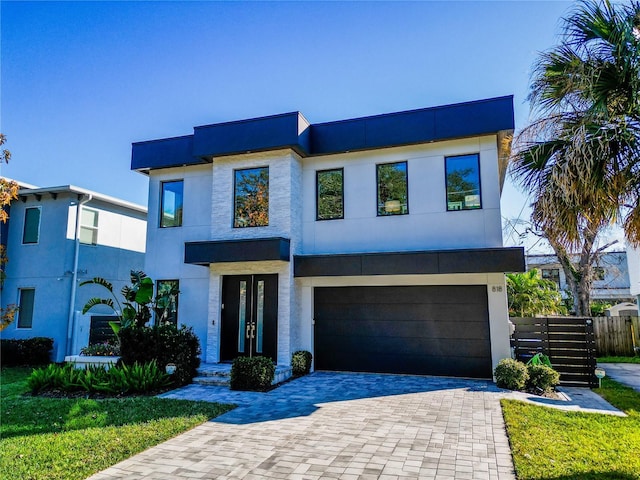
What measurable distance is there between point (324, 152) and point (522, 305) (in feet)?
37.3

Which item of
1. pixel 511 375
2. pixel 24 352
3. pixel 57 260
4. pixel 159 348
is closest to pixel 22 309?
pixel 24 352

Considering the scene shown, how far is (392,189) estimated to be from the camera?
12.1 metres

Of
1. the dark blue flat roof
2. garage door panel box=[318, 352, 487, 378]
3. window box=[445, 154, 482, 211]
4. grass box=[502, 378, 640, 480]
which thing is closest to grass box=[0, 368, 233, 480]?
garage door panel box=[318, 352, 487, 378]

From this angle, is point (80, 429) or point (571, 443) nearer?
point (571, 443)

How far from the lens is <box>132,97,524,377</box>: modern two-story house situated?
11.1 meters

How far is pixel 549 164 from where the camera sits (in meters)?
6.77

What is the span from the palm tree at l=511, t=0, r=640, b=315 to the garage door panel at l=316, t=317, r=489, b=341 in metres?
4.61

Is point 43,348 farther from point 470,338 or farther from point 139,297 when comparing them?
point 470,338

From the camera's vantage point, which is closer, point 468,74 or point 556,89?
point 556,89

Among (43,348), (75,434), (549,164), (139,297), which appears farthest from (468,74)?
(43,348)

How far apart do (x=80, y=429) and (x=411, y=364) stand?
313 inches

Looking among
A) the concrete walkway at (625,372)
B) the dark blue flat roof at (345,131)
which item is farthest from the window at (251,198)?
the concrete walkway at (625,372)

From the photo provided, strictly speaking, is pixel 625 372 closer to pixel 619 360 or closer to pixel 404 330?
pixel 619 360

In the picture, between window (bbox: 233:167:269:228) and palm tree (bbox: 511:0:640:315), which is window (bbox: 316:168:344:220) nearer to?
window (bbox: 233:167:269:228)
